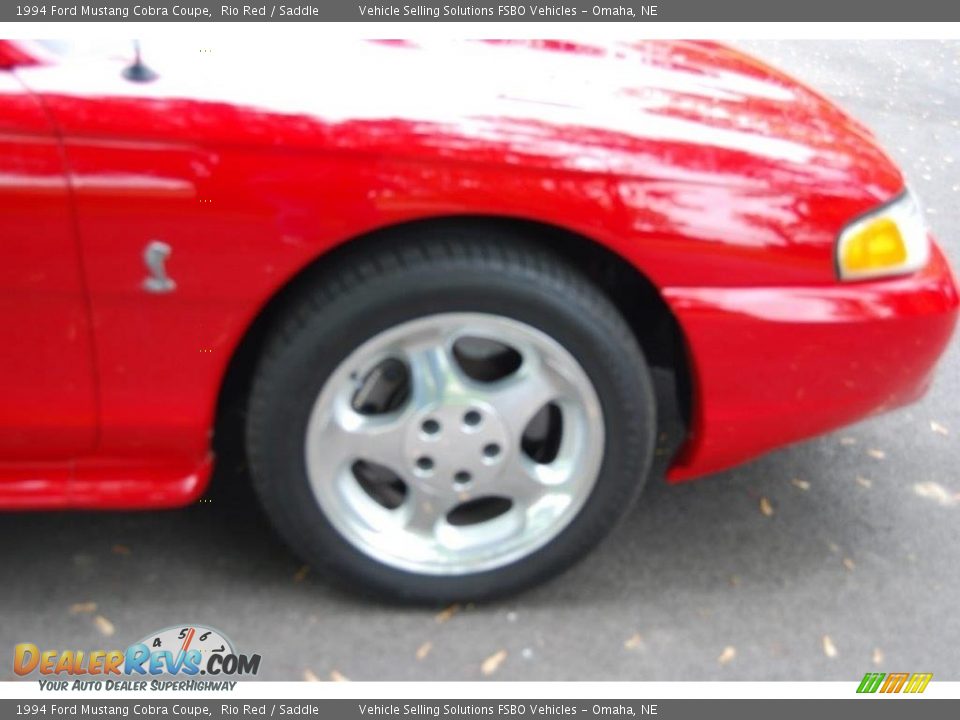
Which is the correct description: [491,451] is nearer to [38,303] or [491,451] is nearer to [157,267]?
[157,267]

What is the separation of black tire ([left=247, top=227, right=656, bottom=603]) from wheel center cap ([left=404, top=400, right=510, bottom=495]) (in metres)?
0.24

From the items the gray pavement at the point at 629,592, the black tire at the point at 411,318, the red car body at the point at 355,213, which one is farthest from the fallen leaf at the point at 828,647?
the black tire at the point at 411,318

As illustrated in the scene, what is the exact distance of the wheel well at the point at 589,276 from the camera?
223cm

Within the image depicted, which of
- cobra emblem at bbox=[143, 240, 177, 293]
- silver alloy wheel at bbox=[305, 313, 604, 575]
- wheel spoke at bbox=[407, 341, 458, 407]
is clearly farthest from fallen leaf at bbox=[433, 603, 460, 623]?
cobra emblem at bbox=[143, 240, 177, 293]

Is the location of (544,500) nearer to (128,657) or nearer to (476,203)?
(476,203)

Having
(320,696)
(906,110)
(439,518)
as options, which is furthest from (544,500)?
(906,110)

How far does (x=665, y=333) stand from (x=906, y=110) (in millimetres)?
5590

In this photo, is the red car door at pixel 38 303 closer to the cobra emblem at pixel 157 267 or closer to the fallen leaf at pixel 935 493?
the cobra emblem at pixel 157 267

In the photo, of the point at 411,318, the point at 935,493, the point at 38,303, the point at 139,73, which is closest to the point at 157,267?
the point at 38,303

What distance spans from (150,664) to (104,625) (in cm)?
16

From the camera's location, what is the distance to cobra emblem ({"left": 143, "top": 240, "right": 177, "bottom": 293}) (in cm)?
208

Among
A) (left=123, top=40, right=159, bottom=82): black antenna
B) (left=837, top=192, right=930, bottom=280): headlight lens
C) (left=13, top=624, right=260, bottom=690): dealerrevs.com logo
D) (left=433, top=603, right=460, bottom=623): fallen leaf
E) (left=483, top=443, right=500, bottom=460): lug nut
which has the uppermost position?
(left=123, top=40, right=159, bottom=82): black antenna

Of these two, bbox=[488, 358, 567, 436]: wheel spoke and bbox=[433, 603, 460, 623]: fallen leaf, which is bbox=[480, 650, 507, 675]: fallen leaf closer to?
bbox=[433, 603, 460, 623]: fallen leaf

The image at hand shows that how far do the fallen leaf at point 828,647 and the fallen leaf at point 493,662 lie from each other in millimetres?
784
